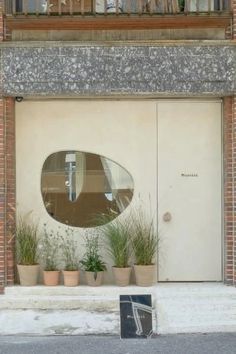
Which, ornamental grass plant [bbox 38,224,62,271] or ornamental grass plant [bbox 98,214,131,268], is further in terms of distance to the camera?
ornamental grass plant [bbox 38,224,62,271]

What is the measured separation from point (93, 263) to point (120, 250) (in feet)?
1.40

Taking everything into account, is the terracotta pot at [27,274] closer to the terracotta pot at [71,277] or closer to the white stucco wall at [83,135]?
the terracotta pot at [71,277]

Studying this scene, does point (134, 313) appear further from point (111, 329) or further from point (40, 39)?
point (40, 39)

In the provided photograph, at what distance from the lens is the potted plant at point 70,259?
7.38 m

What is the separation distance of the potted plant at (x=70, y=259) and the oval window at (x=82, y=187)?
24 centimetres

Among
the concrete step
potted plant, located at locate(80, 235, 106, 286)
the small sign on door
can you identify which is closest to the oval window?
potted plant, located at locate(80, 235, 106, 286)

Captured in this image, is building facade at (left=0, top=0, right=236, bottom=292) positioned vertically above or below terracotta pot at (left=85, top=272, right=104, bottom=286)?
above

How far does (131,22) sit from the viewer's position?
24.0 feet

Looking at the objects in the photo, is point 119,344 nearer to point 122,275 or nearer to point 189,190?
point 122,275

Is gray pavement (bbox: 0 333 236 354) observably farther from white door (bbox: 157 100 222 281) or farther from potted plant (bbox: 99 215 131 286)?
white door (bbox: 157 100 222 281)

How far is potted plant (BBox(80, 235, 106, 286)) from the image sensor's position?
736 centimetres

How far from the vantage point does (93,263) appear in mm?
7422

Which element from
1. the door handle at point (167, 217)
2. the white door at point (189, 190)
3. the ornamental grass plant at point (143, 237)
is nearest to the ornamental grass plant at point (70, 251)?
the ornamental grass plant at point (143, 237)

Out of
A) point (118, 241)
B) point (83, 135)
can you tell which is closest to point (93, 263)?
point (118, 241)
